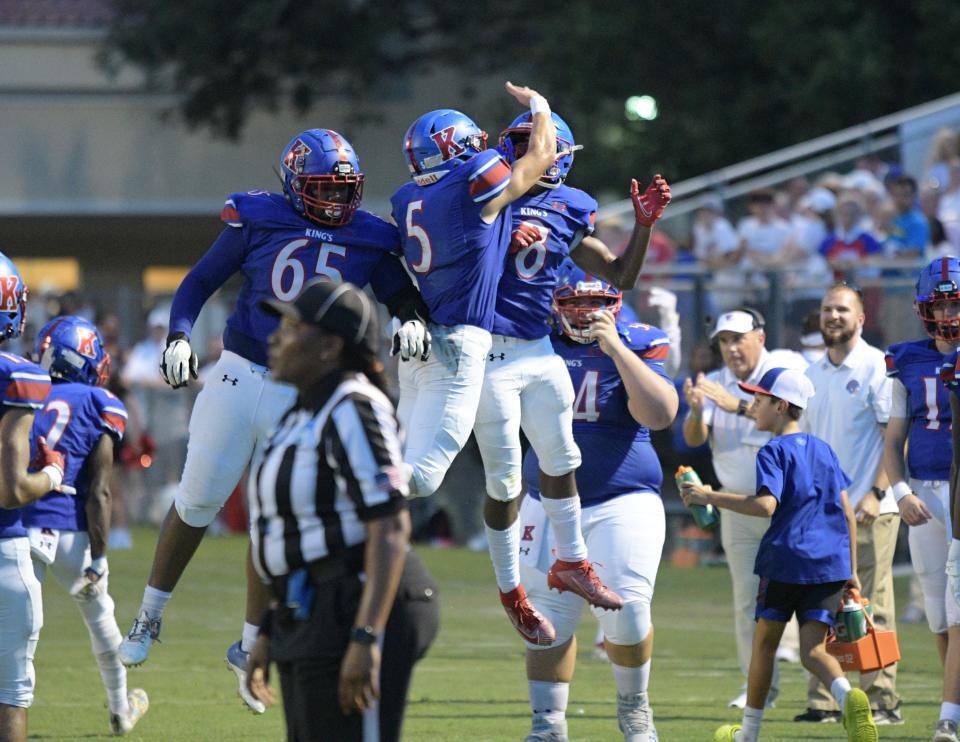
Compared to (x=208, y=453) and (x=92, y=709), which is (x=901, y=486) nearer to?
(x=208, y=453)

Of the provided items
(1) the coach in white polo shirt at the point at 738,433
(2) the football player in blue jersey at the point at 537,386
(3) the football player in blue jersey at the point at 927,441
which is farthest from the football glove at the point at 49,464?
(3) the football player in blue jersey at the point at 927,441

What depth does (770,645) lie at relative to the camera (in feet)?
25.9

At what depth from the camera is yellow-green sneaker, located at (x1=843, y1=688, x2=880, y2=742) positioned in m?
7.64

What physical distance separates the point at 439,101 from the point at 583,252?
21.0 metres

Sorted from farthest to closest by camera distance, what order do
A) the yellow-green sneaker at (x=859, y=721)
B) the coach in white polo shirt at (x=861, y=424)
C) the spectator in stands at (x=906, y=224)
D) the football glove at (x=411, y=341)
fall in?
the spectator in stands at (x=906, y=224) → the coach in white polo shirt at (x=861, y=424) → the yellow-green sneaker at (x=859, y=721) → the football glove at (x=411, y=341)

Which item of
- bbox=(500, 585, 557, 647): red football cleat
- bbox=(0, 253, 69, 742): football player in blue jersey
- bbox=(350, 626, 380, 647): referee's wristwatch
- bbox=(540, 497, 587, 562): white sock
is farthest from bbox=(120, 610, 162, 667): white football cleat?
bbox=(350, 626, 380, 647): referee's wristwatch

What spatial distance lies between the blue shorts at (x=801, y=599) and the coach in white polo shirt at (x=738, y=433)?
70.2 inches

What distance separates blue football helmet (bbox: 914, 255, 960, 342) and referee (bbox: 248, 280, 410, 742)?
4.21 m

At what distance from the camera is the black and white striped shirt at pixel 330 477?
5.18 meters

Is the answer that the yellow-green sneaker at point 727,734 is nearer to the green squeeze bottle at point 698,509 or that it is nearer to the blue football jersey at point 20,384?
the green squeeze bottle at point 698,509

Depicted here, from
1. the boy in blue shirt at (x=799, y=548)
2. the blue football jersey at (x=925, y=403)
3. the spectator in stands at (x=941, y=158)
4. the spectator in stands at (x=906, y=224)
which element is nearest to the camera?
the boy in blue shirt at (x=799, y=548)

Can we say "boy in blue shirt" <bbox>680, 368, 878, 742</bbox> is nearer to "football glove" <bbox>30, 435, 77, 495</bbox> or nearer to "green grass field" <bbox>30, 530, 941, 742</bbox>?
"green grass field" <bbox>30, 530, 941, 742</bbox>

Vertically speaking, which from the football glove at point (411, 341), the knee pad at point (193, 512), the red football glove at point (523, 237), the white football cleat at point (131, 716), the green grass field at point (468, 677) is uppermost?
the red football glove at point (523, 237)

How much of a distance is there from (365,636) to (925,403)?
495cm
